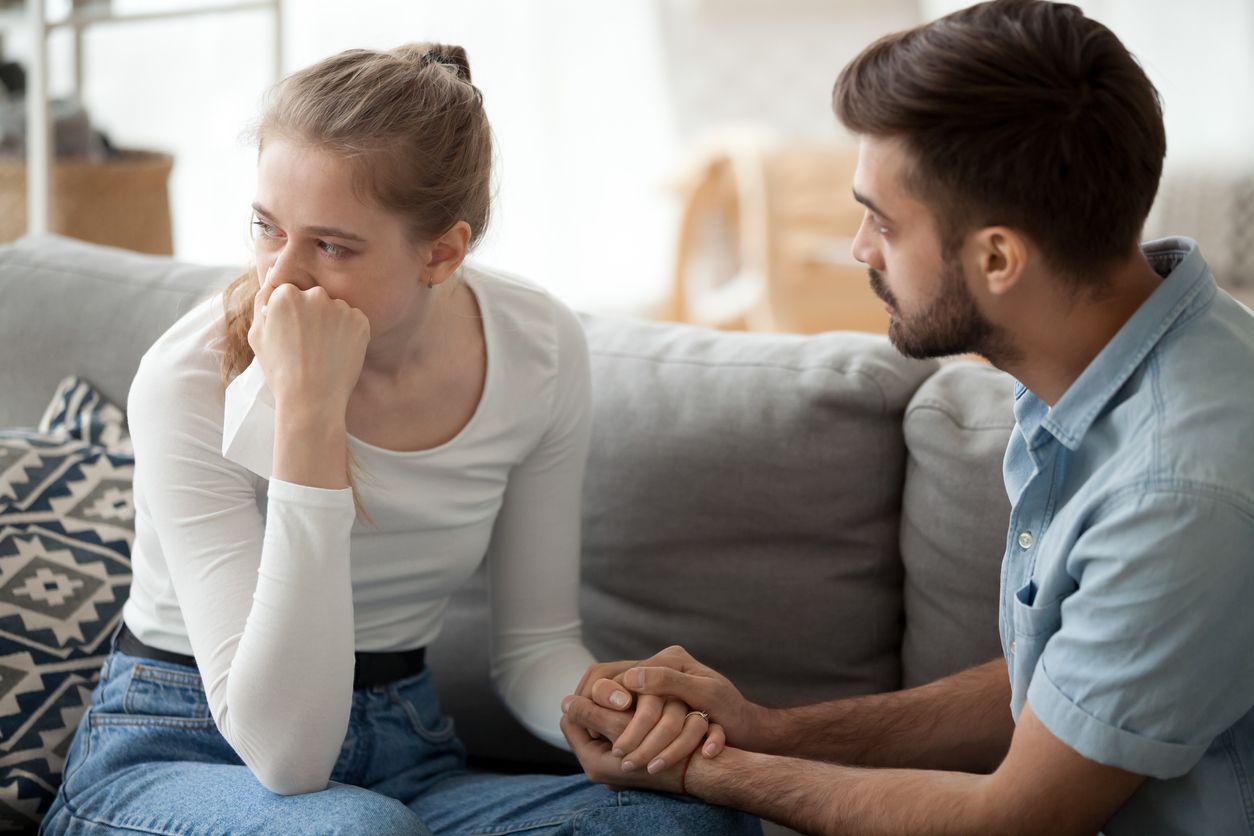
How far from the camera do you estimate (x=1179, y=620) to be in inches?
39.7

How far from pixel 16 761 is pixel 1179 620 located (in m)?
1.19

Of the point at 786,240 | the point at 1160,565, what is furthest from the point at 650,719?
the point at 786,240

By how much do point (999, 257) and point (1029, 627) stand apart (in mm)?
317

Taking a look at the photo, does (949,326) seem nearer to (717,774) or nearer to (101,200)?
(717,774)

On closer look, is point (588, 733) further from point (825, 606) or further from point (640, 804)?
point (825, 606)

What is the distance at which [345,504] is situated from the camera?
4.14 ft

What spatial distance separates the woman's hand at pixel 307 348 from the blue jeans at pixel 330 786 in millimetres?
356

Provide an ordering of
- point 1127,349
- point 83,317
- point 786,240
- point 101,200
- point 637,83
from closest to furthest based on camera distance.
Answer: point 1127,349 < point 83,317 < point 101,200 < point 786,240 < point 637,83

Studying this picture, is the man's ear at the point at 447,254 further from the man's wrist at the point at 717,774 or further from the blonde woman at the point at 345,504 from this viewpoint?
the man's wrist at the point at 717,774

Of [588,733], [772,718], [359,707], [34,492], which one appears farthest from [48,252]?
[772,718]

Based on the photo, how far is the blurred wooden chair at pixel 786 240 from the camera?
412 centimetres

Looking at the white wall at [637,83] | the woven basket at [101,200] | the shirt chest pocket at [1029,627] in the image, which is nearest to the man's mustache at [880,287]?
the shirt chest pocket at [1029,627]

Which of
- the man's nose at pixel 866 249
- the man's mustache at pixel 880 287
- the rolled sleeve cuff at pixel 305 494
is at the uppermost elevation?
the man's nose at pixel 866 249

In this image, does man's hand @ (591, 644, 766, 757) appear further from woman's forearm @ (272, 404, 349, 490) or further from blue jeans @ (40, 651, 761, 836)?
woman's forearm @ (272, 404, 349, 490)
